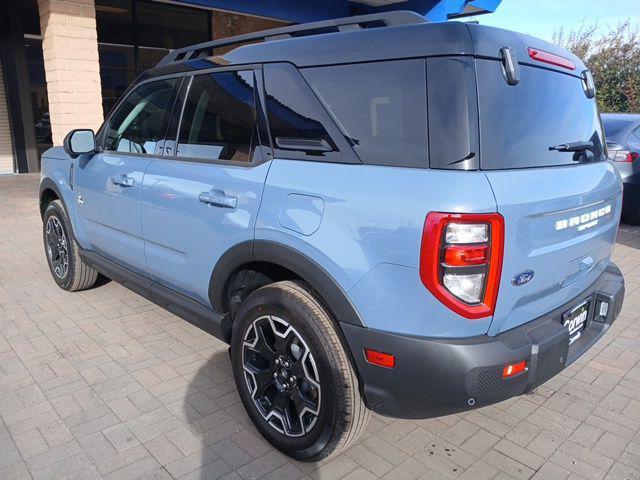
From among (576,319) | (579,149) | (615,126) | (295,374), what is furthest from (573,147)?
(615,126)

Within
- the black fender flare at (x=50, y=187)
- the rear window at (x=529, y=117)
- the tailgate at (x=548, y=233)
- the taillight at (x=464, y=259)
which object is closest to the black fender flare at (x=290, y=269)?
the taillight at (x=464, y=259)

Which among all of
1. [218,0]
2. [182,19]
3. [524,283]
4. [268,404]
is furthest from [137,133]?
[182,19]

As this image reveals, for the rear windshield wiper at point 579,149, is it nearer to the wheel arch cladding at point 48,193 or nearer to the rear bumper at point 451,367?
the rear bumper at point 451,367

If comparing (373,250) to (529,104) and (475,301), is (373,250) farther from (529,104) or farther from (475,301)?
(529,104)

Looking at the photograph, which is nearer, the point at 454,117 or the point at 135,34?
the point at 454,117

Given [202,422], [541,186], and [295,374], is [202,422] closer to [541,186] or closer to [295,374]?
[295,374]

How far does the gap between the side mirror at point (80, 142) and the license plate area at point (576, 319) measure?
11.0 ft

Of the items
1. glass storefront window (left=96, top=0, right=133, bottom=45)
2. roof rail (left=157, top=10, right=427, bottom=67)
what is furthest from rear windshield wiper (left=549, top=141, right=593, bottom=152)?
glass storefront window (left=96, top=0, right=133, bottom=45)

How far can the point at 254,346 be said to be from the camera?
8.45 feet

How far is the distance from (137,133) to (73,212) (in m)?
1.14

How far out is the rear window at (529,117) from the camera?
79.0 inches

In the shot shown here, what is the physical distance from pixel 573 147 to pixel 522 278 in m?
0.84

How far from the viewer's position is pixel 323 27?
8.30ft

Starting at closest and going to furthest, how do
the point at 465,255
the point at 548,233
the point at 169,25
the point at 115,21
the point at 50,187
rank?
the point at 465,255, the point at 548,233, the point at 50,187, the point at 115,21, the point at 169,25
